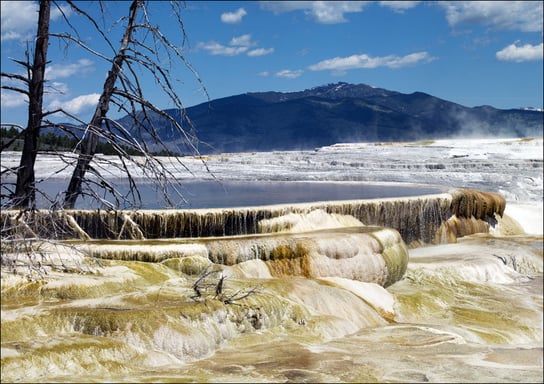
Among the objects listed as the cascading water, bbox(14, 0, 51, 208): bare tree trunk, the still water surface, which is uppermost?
bbox(14, 0, 51, 208): bare tree trunk

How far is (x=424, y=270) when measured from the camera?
14742mm

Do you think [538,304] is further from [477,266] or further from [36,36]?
[36,36]

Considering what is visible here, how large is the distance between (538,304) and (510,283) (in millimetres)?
2248

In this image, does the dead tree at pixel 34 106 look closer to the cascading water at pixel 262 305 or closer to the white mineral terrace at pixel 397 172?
the cascading water at pixel 262 305

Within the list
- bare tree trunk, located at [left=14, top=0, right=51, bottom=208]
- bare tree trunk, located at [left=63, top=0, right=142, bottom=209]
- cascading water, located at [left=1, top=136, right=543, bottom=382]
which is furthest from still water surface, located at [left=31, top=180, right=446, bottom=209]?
bare tree trunk, located at [left=14, top=0, right=51, bottom=208]

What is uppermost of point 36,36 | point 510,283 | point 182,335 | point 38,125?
point 36,36

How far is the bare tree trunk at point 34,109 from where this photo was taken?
22.8 ft

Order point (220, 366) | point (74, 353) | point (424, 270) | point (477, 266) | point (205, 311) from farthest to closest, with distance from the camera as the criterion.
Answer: point (477, 266), point (424, 270), point (205, 311), point (220, 366), point (74, 353)

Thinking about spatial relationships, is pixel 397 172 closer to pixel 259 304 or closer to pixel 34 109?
pixel 259 304

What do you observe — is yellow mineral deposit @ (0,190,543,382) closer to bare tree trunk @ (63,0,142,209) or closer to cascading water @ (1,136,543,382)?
cascading water @ (1,136,543,382)

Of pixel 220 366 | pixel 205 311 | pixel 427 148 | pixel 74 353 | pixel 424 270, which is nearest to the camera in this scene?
pixel 74 353

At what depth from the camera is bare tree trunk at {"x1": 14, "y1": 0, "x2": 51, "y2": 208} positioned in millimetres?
6948

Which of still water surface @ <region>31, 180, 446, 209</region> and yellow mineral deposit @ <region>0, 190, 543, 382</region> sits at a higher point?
still water surface @ <region>31, 180, 446, 209</region>

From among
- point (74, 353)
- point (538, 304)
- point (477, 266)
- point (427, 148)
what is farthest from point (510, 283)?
point (427, 148)
